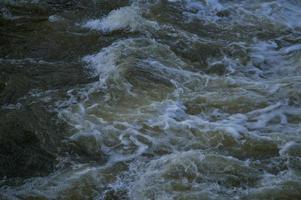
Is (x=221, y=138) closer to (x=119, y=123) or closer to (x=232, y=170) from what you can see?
(x=232, y=170)

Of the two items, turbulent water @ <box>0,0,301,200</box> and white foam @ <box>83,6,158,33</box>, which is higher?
white foam @ <box>83,6,158,33</box>

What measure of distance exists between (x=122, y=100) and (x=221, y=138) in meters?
1.25

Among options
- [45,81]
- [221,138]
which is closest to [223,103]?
[221,138]

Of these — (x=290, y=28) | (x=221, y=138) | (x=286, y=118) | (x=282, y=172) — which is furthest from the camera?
(x=290, y=28)

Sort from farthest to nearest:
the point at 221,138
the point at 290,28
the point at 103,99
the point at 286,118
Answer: the point at 290,28
the point at 103,99
the point at 286,118
the point at 221,138

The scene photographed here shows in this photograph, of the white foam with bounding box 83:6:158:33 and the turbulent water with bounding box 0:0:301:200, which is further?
the white foam with bounding box 83:6:158:33

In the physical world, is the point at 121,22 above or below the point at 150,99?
above

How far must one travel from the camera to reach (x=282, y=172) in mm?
4613

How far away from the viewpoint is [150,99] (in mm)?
5723

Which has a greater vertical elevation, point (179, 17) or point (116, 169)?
point (179, 17)

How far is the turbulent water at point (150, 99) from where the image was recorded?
4.59m

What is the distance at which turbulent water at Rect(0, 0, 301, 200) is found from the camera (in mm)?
4590

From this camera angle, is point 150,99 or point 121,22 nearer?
point 150,99

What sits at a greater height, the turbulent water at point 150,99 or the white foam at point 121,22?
the white foam at point 121,22
